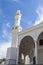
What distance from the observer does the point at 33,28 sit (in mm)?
22469

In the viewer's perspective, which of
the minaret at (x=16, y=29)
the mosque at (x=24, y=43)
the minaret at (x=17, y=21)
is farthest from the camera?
the minaret at (x=17, y=21)

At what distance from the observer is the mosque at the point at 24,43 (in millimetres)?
21734

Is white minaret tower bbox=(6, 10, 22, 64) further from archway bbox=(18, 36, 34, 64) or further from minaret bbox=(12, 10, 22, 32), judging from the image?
archway bbox=(18, 36, 34, 64)

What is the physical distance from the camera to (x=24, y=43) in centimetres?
2656

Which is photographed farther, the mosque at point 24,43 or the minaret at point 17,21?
the minaret at point 17,21

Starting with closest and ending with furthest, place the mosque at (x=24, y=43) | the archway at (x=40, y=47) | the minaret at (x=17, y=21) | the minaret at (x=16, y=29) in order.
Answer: the mosque at (x=24, y=43), the archway at (x=40, y=47), the minaret at (x=16, y=29), the minaret at (x=17, y=21)

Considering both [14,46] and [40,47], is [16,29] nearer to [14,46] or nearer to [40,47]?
[14,46]

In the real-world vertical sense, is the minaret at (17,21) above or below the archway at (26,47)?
above

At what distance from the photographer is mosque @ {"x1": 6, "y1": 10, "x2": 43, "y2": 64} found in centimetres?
2173

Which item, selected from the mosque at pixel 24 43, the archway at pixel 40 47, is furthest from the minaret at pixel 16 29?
the archway at pixel 40 47

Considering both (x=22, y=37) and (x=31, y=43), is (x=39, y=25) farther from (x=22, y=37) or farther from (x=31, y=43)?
(x=31, y=43)

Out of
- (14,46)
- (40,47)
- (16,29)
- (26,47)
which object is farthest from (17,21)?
(40,47)

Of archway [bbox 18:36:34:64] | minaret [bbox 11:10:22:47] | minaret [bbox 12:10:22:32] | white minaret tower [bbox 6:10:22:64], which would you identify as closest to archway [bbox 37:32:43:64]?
archway [bbox 18:36:34:64]

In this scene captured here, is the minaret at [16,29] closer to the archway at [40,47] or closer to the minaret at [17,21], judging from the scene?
the minaret at [17,21]
